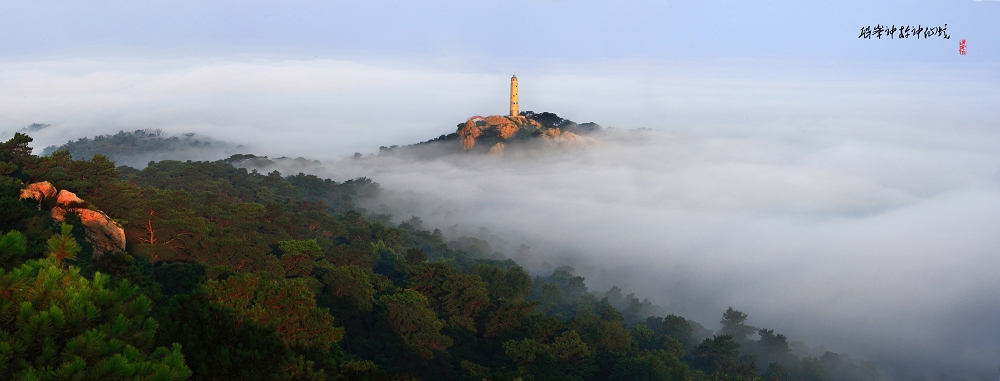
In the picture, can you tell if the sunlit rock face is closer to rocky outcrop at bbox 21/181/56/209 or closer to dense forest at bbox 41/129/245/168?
rocky outcrop at bbox 21/181/56/209

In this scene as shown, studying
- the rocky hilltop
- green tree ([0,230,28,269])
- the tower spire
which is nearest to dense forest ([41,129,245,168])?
the rocky hilltop

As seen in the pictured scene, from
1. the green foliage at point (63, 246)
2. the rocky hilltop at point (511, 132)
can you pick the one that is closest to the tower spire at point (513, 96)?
the rocky hilltop at point (511, 132)

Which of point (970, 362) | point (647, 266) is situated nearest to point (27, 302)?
point (970, 362)

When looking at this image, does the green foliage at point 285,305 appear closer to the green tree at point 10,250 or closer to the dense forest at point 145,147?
the green tree at point 10,250

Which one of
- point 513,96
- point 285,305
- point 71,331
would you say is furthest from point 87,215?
point 513,96

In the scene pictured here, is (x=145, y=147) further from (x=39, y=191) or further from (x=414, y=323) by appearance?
(x=414, y=323)

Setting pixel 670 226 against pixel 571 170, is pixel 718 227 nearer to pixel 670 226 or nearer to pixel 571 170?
pixel 670 226
